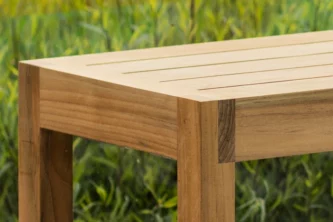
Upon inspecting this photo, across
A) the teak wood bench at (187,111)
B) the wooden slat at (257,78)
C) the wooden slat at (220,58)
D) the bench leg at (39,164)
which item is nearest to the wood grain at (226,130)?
the teak wood bench at (187,111)

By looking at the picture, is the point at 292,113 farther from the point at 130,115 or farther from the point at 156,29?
the point at 156,29

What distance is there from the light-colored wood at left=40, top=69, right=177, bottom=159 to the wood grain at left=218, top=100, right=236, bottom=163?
0.28ft

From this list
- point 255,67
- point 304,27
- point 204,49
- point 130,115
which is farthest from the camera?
point 304,27

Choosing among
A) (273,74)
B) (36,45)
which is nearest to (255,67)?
(273,74)

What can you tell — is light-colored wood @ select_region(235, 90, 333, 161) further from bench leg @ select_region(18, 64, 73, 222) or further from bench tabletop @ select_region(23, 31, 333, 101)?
bench leg @ select_region(18, 64, 73, 222)

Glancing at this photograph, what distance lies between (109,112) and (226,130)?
11.0 inches

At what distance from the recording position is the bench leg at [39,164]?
2.33 metres

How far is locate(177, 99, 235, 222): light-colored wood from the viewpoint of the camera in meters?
1.93

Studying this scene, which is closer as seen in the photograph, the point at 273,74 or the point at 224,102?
the point at 224,102

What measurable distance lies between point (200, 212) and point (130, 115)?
0.80ft

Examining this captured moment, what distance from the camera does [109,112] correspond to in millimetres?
2141

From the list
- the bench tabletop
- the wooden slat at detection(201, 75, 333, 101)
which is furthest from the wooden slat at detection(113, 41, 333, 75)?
the wooden slat at detection(201, 75, 333, 101)

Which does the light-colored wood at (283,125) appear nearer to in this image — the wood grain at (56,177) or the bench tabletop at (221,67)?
the bench tabletop at (221,67)

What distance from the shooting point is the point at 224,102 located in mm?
1926
